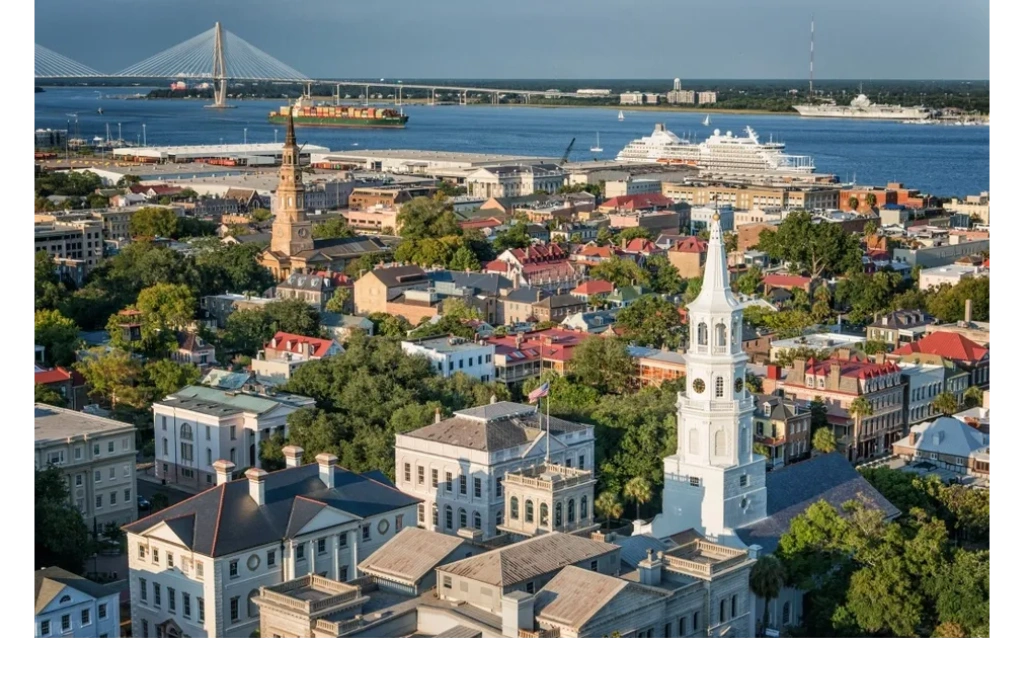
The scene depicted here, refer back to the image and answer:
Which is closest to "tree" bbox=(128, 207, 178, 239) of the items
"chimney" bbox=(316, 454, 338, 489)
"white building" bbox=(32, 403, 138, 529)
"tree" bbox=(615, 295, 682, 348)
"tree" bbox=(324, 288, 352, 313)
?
"tree" bbox=(324, 288, 352, 313)

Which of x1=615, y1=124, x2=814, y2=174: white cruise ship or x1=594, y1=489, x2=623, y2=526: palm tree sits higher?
x1=615, y1=124, x2=814, y2=174: white cruise ship

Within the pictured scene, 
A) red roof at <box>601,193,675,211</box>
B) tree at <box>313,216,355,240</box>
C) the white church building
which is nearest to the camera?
the white church building

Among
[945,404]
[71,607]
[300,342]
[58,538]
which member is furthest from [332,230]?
[71,607]

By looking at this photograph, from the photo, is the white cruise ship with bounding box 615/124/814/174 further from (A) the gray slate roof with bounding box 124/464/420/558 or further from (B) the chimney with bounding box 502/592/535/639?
(B) the chimney with bounding box 502/592/535/639

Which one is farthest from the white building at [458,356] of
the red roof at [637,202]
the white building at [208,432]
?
the red roof at [637,202]

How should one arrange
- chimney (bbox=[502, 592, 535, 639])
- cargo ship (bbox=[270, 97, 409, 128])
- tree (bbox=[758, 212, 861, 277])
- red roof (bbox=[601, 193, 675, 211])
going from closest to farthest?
chimney (bbox=[502, 592, 535, 639]) < tree (bbox=[758, 212, 861, 277]) < red roof (bbox=[601, 193, 675, 211]) < cargo ship (bbox=[270, 97, 409, 128])
